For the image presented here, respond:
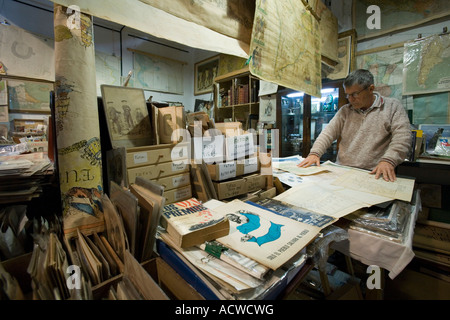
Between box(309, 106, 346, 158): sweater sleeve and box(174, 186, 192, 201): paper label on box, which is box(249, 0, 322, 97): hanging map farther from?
box(174, 186, 192, 201): paper label on box

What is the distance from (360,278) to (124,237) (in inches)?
58.8

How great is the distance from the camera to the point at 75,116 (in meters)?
0.85

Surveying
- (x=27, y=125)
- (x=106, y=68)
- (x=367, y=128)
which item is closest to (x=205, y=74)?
(x=106, y=68)

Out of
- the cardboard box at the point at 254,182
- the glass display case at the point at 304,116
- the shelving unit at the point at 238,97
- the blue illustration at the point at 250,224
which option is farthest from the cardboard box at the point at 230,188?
the shelving unit at the point at 238,97

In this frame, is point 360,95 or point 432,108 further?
point 432,108

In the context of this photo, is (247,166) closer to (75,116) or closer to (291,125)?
(75,116)

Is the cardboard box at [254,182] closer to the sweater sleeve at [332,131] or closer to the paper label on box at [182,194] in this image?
the paper label on box at [182,194]

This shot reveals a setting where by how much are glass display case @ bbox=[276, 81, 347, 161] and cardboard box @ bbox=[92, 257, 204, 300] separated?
2.63m

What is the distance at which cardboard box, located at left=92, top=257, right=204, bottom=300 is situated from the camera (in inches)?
21.8

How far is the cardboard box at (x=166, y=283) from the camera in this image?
554mm

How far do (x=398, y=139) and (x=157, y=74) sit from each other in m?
4.54

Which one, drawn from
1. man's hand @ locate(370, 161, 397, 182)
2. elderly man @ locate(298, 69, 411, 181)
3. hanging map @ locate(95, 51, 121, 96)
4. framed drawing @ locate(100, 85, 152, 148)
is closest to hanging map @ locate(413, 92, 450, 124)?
elderly man @ locate(298, 69, 411, 181)

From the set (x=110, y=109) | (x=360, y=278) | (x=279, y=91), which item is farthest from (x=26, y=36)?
(x=360, y=278)
